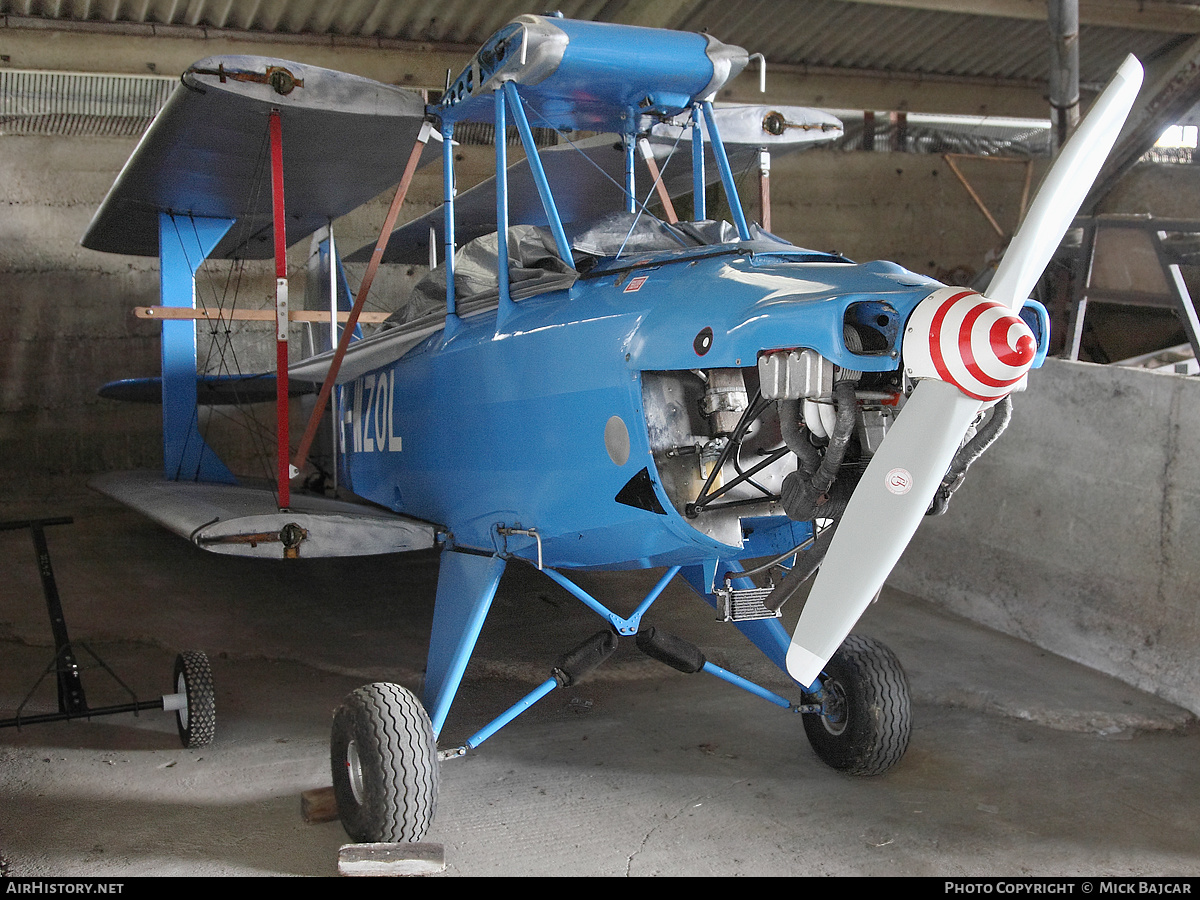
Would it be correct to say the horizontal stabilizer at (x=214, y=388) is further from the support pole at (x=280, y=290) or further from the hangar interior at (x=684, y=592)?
the support pole at (x=280, y=290)

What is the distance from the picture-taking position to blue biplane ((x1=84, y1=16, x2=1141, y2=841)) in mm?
2342

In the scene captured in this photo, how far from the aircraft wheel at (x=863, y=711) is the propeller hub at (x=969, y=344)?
1700 mm

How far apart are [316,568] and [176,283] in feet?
7.00

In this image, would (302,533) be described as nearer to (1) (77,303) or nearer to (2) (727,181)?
(2) (727,181)

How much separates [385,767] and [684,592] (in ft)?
11.5

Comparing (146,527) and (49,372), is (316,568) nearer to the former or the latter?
(146,527)

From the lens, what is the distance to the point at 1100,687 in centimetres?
464

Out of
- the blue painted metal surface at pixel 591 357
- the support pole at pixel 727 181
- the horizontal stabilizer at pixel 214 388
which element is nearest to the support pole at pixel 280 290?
the blue painted metal surface at pixel 591 357

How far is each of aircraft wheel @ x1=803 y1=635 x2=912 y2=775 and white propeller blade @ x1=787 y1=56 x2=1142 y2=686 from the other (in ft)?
4.34

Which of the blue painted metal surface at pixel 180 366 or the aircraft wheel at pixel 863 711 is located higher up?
the blue painted metal surface at pixel 180 366

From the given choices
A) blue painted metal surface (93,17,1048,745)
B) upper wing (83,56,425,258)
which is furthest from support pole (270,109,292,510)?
blue painted metal surface (93,17,1048,745)

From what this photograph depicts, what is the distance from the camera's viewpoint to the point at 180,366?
6289mm

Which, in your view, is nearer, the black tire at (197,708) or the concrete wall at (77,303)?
the black tire at (197,708)

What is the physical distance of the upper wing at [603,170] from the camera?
4.59m
